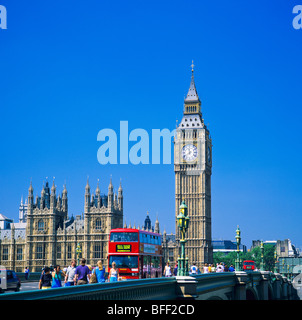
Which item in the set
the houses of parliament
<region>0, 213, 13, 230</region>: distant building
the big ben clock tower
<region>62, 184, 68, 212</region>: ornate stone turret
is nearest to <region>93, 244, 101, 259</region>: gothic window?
the houses of parliament

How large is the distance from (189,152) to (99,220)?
2394cm

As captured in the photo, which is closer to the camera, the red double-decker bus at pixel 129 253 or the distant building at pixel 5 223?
the red double-decker bus at pixel 129 253

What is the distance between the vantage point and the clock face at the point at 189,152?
113 m

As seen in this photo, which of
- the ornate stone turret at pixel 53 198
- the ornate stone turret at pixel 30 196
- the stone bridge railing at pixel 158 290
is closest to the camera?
the stone bridge railing at pixel 158 290

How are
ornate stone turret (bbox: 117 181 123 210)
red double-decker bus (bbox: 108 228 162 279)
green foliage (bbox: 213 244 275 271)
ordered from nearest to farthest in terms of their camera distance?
red double-decker bus (bbox: 108 228 162 279), ornate stone turret (bbox: 117 181 123 210), green foliage (bbox: 213 244 275 271)

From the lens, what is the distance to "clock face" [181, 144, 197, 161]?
112688 mm

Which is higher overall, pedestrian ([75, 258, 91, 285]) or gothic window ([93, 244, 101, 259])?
pedestrian ([75, 258, 91, 285])

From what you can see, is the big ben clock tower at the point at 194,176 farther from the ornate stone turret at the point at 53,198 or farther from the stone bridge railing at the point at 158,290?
the stone bridge railing at the point at 158,290

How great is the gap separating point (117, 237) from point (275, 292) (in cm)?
3026

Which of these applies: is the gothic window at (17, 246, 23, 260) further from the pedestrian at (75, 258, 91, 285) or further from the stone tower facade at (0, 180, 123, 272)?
the pedestrian at (75, 258, 91, 285)

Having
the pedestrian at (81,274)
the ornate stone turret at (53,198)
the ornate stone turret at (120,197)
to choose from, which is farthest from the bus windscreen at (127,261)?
the ornate stone turret at (53,198)
